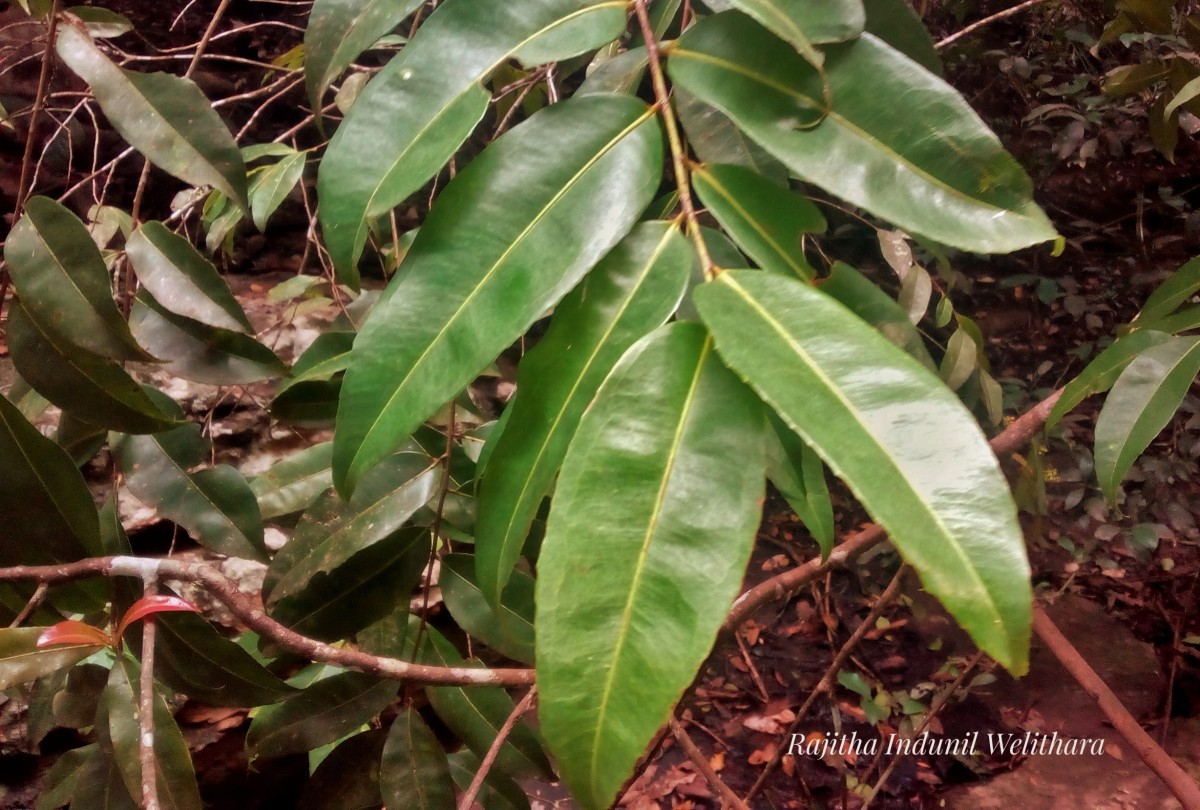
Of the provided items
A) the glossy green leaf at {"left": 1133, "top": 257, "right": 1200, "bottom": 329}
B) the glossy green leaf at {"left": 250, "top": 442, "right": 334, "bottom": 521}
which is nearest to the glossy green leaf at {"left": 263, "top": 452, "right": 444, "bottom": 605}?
the glossy green leaf at {"left": 250, "top": 442, "right": 334, "bottom": 521}

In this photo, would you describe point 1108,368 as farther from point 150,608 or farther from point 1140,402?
point 150,608

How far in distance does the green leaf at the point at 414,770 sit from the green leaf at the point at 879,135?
0.62 metres

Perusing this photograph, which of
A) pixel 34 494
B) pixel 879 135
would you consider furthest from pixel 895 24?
pixel 34 494

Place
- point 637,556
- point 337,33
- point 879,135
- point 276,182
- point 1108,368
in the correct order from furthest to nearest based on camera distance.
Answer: point 276,182, point 1108,368, point 337,33, point 879,135, point 637,556

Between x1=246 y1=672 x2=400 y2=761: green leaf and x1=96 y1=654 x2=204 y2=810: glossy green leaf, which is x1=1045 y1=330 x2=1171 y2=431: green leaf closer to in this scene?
x1=246 y1=672 x2=400 y2=761: green leaf

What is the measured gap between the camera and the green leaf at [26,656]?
0.44 meters

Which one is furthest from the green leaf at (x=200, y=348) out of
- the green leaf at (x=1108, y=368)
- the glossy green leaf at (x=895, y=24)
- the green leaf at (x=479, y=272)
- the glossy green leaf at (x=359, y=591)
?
the green leaf at (x=1108, y=368)

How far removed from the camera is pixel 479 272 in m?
0.36

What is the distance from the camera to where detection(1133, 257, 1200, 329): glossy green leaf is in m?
0.71

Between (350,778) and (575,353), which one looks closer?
(575,353)

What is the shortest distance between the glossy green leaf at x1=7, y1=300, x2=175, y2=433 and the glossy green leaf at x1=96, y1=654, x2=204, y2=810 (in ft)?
0.64

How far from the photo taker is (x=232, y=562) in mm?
1447

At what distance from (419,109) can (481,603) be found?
20.5 inches

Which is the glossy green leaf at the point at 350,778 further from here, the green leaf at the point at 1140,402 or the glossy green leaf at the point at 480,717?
the green leaf at the point at 1140,402
